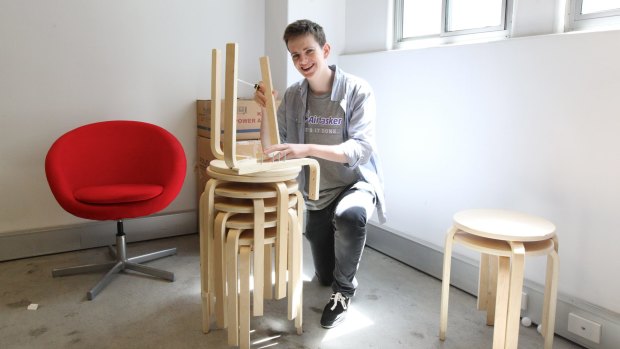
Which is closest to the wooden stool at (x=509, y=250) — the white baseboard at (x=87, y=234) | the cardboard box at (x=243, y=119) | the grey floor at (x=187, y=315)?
the grey floor at (x=187, y=315)

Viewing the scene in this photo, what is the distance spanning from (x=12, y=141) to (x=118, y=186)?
2.52ft

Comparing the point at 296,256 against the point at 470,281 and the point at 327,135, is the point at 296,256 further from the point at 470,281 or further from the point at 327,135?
the point at 470,281

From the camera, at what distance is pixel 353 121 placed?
2.10 meters

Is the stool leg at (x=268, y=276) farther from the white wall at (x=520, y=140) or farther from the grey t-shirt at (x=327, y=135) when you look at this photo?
the white wall at (x=520, y=140)

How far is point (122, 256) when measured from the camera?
2623mm

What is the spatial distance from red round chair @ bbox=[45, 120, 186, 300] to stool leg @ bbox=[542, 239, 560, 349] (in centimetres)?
185

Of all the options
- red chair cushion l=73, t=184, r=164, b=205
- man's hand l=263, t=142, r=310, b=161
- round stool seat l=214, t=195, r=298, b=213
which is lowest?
red chair cushion l=73, t=184, r=164, b=205

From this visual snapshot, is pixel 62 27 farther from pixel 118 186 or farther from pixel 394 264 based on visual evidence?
pixel 394 264

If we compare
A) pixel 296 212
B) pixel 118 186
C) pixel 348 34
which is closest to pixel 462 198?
pixel 296 212

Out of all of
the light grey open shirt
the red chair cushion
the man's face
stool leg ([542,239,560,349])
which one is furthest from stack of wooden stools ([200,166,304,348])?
stool leg ([542,239,560,349])

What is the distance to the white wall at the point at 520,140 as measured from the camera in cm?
178

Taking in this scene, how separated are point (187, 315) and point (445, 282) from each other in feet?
3.91

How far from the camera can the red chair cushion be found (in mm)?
2322

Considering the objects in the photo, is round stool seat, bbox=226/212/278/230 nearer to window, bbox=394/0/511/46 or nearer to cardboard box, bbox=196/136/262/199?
cardboard box, bbox=196/136/262/199
